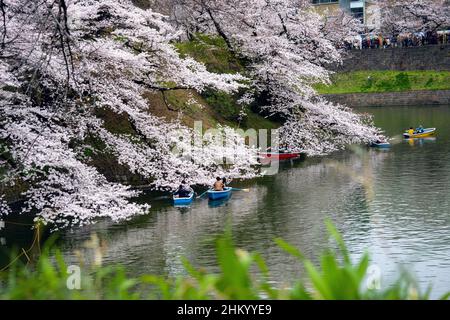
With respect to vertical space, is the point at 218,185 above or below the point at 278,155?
below

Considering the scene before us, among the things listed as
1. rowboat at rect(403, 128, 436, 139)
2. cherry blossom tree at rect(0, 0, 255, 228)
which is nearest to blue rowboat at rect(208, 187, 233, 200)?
cherry blossom tree at rect(0, 0, 255, 228)

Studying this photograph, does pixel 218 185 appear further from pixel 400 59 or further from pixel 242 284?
pixel 400 59

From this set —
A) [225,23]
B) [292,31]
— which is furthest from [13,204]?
[292,31]

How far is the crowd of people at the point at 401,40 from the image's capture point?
6391cm

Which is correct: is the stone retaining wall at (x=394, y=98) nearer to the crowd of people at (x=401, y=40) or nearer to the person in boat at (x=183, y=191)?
A: the crowd of people at (x=401, y=40)

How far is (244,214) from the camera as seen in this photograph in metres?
20.9

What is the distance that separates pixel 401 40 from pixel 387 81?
7796 mm

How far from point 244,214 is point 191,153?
18.6 feet

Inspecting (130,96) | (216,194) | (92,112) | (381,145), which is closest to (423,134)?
(381,145)

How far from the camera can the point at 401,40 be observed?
6669 centimetres

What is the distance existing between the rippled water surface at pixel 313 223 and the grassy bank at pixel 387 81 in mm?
30830

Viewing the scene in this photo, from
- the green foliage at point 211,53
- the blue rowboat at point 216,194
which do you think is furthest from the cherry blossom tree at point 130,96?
the blue rowboat at point 216,194

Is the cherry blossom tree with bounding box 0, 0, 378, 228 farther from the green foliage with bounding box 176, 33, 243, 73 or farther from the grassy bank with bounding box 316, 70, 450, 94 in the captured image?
the grassy bank with bounding box 316, 70, 450, 94
